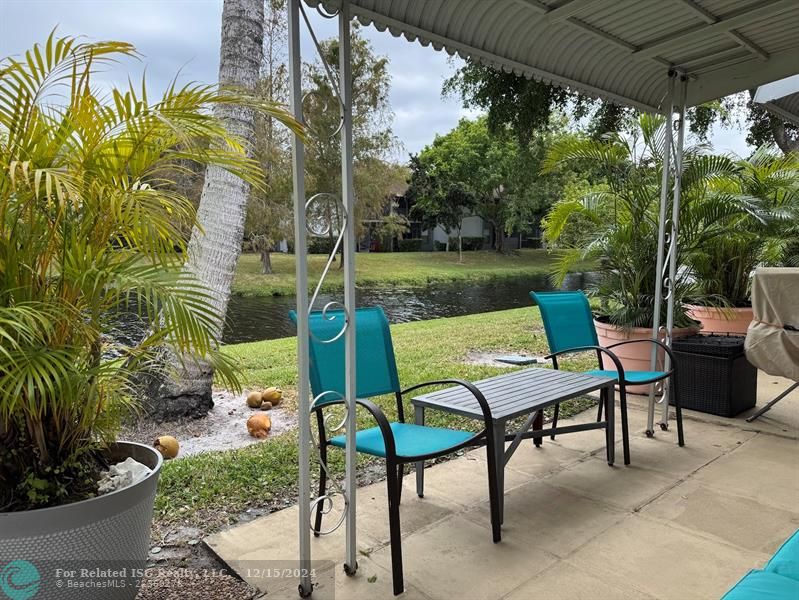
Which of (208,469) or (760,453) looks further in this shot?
(760,453)

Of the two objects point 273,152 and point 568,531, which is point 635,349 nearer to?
point 568,531

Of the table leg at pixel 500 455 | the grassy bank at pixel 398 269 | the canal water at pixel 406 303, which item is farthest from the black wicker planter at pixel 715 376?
the grassy bank at pixel 398 269

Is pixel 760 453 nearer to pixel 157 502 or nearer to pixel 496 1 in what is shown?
pixel 496 1

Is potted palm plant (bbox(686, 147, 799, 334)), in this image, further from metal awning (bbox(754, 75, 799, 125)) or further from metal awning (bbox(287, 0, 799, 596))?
metal awning (bbox(287, 0, 799, 596))

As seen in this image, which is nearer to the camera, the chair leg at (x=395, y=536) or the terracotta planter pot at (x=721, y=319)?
the chair leg at (x=395, y=536)

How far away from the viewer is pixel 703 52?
13.7 ft

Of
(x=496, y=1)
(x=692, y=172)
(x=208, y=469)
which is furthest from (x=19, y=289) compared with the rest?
(x=692, y=172)

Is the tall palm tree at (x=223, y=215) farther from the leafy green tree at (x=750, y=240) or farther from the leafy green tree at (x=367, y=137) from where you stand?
the leafy green tree at (x=367, y=137)

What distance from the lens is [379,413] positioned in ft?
7.58

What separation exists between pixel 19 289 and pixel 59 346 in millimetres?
222

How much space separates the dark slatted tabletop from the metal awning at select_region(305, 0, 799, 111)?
1756 mm

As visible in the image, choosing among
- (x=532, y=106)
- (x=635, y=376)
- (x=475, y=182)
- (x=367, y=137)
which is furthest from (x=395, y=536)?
(x=475, y=182)

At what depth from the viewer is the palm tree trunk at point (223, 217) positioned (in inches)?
182

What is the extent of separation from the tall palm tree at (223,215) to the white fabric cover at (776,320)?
3.84m
